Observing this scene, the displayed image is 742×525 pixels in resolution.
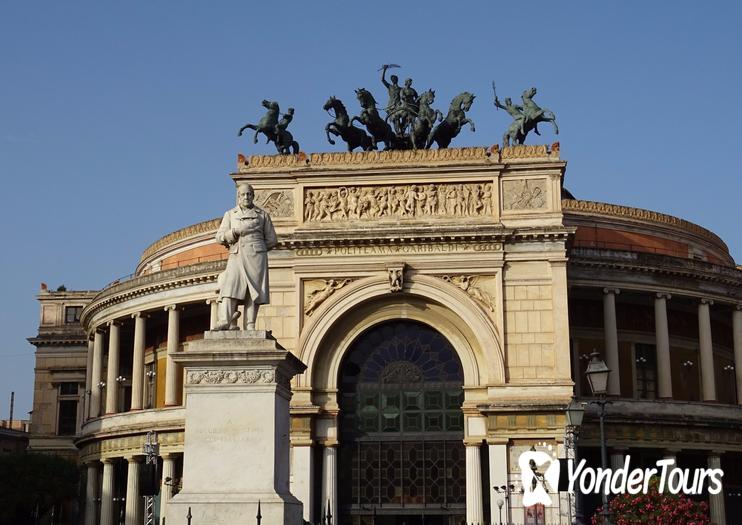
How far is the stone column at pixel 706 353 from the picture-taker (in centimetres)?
4997

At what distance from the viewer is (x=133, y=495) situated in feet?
173

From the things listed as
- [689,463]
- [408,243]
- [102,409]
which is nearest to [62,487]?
[102,409]

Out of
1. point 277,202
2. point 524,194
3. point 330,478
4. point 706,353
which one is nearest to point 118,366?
point 277,202

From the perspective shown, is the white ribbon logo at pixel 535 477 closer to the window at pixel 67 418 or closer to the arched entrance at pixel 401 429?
the arched entrance at pixel 401 429

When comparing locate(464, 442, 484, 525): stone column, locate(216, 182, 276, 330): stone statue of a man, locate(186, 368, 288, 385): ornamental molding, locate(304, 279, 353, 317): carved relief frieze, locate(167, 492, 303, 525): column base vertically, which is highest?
locate(304, 279, 353, 317): carved relief frieze

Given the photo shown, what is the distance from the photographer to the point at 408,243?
138ft

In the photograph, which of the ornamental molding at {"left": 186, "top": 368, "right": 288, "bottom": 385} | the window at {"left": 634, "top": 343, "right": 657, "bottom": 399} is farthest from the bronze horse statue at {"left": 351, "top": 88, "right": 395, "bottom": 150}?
the ornamental molding at {"left": 186, "top": 368, "right": 288, "bottom": 385}

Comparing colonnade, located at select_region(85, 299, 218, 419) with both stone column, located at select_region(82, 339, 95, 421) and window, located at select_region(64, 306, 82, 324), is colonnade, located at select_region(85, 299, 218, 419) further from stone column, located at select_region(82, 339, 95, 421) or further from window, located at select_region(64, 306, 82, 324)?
window, located at select_region(64, 306, 82, 324)

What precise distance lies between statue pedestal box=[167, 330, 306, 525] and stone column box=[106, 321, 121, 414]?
38737 millimetres

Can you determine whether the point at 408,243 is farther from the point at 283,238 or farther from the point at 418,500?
the point at 418,500

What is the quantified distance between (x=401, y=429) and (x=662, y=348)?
14.1 m

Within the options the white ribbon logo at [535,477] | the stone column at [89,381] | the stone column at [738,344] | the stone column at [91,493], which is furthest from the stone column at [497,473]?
the stone column at [89,381]

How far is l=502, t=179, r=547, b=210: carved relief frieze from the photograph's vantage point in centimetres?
4238

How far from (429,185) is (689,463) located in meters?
19.8
